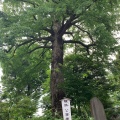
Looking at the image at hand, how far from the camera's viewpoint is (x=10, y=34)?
30.6ft

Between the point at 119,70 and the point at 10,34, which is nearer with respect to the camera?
the point at 10,34

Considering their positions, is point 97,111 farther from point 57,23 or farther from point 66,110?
point 57,23

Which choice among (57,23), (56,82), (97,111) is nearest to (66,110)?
(97,111)

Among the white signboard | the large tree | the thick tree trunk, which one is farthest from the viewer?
the thick tree trunk

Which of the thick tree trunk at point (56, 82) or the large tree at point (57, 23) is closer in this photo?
the large tree at point (57, 23)

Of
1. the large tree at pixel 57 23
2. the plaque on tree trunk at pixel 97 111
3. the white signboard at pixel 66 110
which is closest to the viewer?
the plaque on tree trunk at pixel 97 111

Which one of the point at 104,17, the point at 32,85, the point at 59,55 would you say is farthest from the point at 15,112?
the point at 32,85

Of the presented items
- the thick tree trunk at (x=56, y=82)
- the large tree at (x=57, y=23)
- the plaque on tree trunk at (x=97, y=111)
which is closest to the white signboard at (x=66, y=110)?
the plaque on tree trunk at (x=97, y=111)

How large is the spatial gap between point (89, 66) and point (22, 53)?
14.7ft

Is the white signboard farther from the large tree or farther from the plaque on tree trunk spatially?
the large tree

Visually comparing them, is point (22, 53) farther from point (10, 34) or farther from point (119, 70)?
point (119, 70)

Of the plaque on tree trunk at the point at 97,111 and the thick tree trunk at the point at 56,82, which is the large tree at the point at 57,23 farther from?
the plaque on tree trunk at the point at 97,111

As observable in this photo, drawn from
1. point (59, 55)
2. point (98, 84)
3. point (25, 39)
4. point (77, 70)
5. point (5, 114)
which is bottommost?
point (5, 114)

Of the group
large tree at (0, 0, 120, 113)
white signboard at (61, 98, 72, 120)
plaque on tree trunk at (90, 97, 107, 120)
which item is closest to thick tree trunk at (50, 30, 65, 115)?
large tree at (0, 0, 120, 113)
